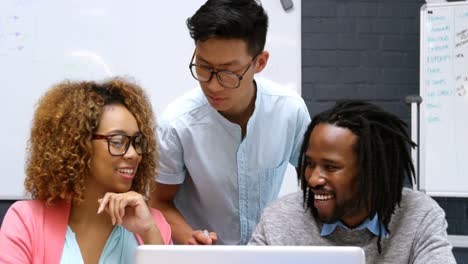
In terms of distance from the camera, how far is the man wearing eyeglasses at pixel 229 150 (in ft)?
4.88

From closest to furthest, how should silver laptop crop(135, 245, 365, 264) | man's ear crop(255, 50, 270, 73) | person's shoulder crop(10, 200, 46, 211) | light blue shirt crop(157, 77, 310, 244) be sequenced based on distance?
silver laptop crop(135, 245, 365, 264) < person's shoulder crop(10, 200, 46, 211) < man's ear crop(255, 50, 270, 73) < light blue shirt crop(157, 77, 310, 244)

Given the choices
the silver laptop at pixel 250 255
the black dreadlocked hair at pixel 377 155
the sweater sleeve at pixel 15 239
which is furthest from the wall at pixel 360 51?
the silver laptop at pixel 250 255

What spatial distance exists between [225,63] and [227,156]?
325mm

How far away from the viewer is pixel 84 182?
1.27 meters

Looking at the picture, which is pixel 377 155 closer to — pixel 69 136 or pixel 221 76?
pixel 221 76

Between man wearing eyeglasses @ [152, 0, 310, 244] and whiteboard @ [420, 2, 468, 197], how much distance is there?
115cm

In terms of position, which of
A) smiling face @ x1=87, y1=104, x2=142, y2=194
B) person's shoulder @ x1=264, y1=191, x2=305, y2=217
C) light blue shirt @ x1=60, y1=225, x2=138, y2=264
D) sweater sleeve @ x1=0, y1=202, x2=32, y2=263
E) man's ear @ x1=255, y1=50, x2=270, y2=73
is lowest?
light blue shirt @ x1=60, y1=225, x2=138, y2=264

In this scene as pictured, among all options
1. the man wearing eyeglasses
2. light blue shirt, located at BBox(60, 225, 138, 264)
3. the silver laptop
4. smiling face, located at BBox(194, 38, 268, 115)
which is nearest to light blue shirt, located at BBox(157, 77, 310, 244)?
the man wearing eyeglasses

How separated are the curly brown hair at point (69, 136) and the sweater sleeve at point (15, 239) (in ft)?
0.25

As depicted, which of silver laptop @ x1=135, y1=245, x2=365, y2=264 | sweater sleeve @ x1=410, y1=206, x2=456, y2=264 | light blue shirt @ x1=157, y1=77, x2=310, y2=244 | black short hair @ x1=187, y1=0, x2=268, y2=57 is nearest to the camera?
silver laptop @ x1=135, y1=245, x2=365, y2=264

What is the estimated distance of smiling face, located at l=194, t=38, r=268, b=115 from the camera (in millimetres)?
1342

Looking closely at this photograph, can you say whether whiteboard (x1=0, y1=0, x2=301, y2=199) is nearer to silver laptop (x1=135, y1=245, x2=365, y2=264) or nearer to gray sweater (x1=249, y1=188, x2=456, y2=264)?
gray sweater (x1=249, y1=188, x2=456, y2=264)

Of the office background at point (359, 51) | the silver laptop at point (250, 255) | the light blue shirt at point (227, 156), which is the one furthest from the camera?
the office background at point (359, 51)

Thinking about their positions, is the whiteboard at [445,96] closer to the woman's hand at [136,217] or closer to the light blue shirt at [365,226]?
the light blue shirt at [365,226]
